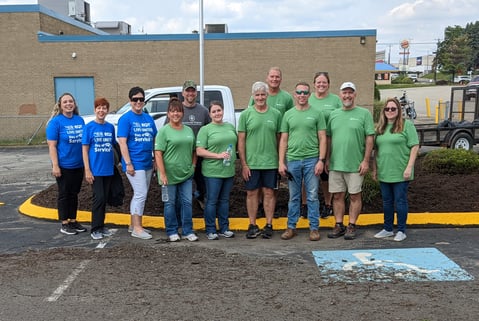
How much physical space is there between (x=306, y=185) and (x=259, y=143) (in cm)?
80

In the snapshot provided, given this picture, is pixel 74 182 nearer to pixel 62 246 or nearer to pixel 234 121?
pixel 62 246

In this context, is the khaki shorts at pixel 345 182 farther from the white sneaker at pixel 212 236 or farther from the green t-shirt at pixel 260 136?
the white sneaker at pixel 212 236

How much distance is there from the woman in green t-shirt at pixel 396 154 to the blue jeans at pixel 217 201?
192cm

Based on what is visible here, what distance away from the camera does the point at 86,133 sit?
6.01 meters

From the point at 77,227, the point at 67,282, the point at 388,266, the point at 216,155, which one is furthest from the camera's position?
the point at 77,227

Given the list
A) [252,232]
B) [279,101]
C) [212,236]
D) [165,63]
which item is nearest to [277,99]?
[279,101]

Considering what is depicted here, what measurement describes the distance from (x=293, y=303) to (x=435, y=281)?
1.50m

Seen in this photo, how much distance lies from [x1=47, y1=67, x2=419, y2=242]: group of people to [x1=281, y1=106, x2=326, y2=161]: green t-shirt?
0.01 metres

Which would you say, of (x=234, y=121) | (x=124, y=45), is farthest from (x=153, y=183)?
(x=124, y=45)

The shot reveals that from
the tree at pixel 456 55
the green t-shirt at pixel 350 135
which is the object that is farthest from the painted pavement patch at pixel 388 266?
the tree at pixel 456 55

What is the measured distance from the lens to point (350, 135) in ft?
19.1

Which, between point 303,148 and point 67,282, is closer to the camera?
point 67,282

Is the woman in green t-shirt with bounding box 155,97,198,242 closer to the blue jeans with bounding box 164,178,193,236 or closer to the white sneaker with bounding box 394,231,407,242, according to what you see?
the blue jeans with bounding box 164,178,193,236

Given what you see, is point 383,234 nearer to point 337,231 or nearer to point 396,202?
point 396,202
